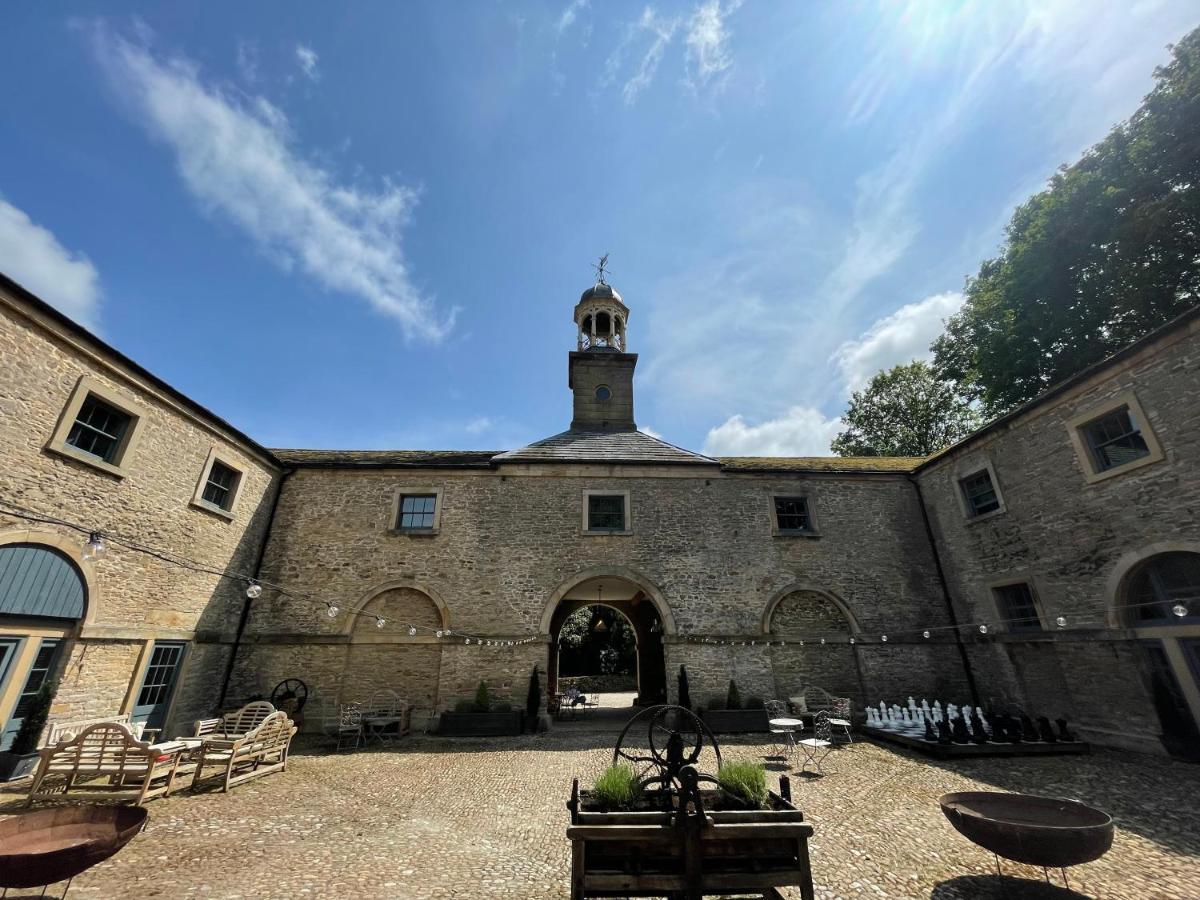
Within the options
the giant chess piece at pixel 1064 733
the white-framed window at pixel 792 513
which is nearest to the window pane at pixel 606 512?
the white-framed window at pixel 792 513

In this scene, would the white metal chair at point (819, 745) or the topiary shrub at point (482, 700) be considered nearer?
the white metal chair at point (819, 745)

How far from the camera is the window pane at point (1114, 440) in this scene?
31.3 ft

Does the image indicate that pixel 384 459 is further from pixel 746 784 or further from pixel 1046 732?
pixel 1046 732

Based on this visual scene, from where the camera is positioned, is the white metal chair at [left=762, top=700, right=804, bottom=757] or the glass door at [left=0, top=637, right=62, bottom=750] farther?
Answer: the white metal chair at [left=762, top=700, right=804, bottom=757]

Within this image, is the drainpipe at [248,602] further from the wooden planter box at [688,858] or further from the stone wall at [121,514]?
the wooden planter box at [688,858]

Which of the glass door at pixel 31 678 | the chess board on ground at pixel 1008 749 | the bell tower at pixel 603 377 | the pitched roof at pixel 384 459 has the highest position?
the bell tower at pixel 603 377

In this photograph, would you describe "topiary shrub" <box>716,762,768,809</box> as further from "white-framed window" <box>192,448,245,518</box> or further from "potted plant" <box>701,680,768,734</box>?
"white-framed window" <box>192,448,245,518</box>

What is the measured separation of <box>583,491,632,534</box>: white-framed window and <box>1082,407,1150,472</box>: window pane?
10813mm

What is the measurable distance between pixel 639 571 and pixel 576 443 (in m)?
4.95

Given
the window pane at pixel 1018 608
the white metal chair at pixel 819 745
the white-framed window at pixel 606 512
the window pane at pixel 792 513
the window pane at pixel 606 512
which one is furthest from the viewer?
the window pane at pixel 792 513

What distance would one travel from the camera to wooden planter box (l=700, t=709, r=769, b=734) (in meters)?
12.0

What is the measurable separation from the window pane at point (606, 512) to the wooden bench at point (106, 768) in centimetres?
979

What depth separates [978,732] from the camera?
31.6 ft

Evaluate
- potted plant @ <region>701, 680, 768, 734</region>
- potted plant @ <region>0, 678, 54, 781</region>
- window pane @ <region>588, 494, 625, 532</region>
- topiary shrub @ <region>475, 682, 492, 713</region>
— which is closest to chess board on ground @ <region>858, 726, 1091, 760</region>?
potted plant @ <region>701, 680, 768, 734</region>
